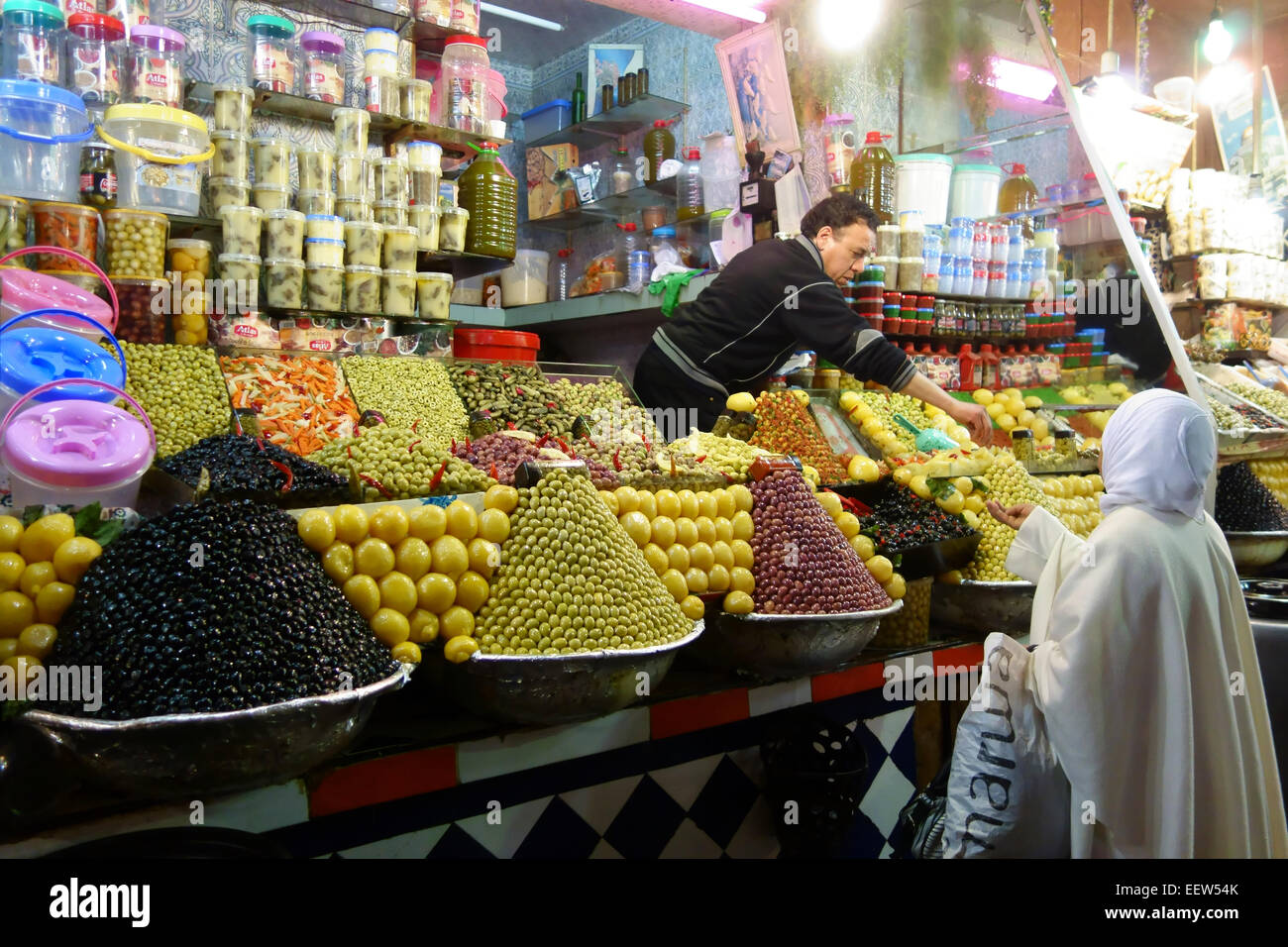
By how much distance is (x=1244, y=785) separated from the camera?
1.90 metres

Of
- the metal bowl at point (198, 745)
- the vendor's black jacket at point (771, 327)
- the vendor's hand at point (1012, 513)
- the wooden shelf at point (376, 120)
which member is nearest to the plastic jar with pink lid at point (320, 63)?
the wooden shelf at point (376, 120)

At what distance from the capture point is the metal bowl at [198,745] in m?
1.24

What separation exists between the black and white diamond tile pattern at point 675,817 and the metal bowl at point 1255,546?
8.73 ft

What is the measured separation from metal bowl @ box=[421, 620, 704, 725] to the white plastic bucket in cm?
385

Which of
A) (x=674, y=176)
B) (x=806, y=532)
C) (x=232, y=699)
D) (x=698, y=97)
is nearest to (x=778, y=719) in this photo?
(x=806, y=532)

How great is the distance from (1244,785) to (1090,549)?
586mm

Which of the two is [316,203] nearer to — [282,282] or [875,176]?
[282,282]

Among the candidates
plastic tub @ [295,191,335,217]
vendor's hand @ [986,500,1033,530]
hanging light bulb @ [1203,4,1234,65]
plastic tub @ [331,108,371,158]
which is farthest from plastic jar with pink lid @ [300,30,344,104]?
hanging light bulb @ [1203,4,1234,65]

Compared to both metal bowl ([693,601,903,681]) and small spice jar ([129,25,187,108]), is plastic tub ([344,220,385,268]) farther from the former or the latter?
metal bowl ([693,601,903,681])

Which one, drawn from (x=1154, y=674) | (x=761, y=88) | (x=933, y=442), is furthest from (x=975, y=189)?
(x=1154, y=674)

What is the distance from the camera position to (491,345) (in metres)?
3.66

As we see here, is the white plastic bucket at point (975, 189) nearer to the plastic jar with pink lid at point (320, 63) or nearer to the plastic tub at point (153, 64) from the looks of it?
the plastic jar with pink lid at point (320, 63)

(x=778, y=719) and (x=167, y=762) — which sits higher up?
(x=167, y=762)
